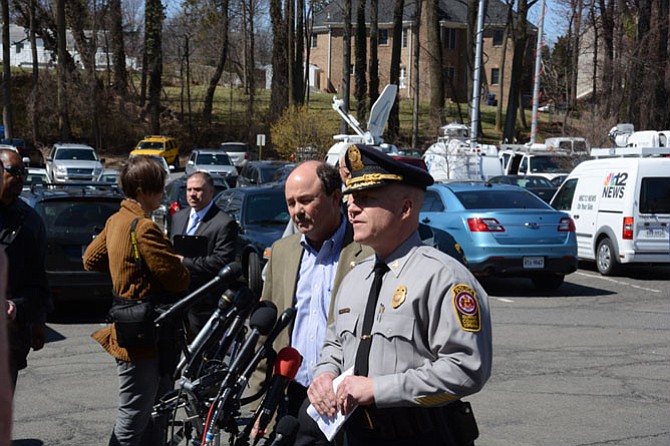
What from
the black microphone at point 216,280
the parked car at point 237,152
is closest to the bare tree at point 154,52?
the parked car at point 237,152

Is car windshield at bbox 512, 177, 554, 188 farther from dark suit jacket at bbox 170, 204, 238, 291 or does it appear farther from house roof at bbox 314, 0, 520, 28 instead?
house roof at bbox 314, 0, 520, 28

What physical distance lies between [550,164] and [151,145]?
83.5 ft

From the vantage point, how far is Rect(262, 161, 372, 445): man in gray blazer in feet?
14.1

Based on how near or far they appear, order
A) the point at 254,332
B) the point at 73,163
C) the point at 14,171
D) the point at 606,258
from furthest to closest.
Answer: the point at 73,163
the point at 606,258
the point at 14,171
the point at 254,332

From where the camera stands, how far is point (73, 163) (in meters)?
38.4

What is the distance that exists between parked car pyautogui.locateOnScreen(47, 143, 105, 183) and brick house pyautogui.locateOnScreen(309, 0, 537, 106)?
4066 cm

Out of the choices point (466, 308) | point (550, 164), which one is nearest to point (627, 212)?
point (466, 308)

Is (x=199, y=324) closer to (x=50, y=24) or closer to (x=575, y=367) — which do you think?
(x=575, y=367)

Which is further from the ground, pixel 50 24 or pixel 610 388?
pixel 50 24

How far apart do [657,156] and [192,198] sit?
1277 cm

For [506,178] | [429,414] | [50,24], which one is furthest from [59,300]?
[50,24]

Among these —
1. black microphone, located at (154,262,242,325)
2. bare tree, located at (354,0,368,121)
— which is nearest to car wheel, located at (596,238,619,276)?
black microphone, located at (154,262,242,325)

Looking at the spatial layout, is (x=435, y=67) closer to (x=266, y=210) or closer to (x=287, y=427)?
(x=266, y=210)

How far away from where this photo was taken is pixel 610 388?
28.2 ft
